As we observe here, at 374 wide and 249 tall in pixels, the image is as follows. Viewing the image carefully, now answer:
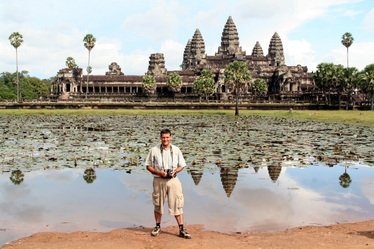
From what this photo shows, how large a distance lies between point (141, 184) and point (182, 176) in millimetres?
1696

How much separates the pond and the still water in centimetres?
2

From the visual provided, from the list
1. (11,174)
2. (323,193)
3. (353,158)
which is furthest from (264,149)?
(11,174)

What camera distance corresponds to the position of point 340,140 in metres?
26.0

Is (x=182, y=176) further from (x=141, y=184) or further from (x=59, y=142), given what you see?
(x=59, y=142)

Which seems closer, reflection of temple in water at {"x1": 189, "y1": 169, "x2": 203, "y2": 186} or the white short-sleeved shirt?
the white short-sleeved shirt

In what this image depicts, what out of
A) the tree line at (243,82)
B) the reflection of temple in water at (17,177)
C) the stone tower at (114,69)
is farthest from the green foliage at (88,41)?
the reflection of temple in water at (17,177)

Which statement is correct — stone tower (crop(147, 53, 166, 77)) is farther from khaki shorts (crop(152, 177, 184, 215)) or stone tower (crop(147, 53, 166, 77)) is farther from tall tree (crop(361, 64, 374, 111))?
khaki shorts (crop(152, 177, 184, 215))

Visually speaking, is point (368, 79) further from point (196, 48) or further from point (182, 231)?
point (196, 48)

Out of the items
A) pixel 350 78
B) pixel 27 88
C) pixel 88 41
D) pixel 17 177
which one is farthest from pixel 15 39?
pixel 17 177

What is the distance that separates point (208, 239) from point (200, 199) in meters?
3.56

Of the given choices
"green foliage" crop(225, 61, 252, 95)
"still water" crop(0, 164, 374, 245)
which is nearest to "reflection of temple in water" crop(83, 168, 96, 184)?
"still water" crop(0, 164, 374, 245)

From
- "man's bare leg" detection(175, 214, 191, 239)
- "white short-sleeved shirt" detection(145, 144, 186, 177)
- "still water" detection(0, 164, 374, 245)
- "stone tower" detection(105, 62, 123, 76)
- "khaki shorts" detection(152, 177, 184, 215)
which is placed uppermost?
"stone tower" detection(105, 62, 123, 76)

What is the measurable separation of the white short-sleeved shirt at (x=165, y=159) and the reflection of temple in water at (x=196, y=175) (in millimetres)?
4962

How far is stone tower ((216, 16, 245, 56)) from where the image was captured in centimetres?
13788
